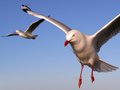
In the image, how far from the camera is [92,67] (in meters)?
9.88

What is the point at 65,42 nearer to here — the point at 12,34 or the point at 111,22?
the point at 111,22

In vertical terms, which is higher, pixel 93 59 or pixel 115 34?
pixel 115 34

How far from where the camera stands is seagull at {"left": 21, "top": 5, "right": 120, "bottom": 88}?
349 inches

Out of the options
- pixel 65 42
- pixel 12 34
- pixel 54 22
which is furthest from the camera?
pixel 12 34

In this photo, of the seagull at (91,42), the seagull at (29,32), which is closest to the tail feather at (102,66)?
the seagull at (91,42)

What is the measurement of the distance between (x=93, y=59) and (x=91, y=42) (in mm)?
475

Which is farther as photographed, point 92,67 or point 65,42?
point 92,67

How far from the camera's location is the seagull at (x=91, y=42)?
8875 millimetres

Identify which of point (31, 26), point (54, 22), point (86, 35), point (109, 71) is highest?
point (31, 26)

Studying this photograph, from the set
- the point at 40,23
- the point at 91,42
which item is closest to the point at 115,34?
the point at 91,42

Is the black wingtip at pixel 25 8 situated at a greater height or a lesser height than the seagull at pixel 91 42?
greater

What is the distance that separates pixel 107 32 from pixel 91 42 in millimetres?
968

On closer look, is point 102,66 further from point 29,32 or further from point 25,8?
point 29,32

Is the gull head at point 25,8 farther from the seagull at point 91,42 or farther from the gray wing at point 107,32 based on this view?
the gray wing at point 107,32
